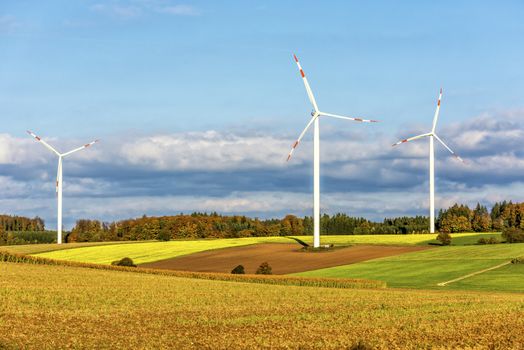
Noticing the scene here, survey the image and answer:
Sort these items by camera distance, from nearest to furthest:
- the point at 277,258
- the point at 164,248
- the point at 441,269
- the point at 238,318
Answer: the point at 238,318 < the point at 441,269 < the point at 277,258 < the point at 164,248

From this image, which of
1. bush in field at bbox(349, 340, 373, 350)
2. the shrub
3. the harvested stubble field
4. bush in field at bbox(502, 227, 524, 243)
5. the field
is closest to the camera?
bush in field at bbox(349, 340, 373, 350)

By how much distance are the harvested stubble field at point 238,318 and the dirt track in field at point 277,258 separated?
40795 millimetres

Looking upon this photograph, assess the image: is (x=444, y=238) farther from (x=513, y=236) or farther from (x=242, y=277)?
(x=242, y=277)

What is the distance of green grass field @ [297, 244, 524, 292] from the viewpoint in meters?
73.8

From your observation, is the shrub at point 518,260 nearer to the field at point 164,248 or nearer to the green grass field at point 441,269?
the green grass field at point 441,269

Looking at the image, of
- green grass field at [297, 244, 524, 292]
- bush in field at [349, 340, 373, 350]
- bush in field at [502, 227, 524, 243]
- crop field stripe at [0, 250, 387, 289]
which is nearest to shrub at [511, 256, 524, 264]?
green grass field at [297, 244, 524, 292]

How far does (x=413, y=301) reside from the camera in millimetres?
48375

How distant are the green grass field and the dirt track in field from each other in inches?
196

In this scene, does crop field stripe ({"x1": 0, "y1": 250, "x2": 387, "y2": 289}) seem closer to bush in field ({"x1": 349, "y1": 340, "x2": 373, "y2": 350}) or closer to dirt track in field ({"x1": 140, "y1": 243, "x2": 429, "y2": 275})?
dirt track in field ({"x1": 140, "y1": 243, "x2": 429, "y2": 275})

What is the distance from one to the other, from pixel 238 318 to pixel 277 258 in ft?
233

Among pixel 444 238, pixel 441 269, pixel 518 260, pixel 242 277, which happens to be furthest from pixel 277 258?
pixel 518 260

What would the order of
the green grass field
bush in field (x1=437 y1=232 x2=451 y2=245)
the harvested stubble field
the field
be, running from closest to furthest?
the harvested stubble field < the green grass field < bush in field (x1=437 y1=232 x2=451 y2=245) < the field

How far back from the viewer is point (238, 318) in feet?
125

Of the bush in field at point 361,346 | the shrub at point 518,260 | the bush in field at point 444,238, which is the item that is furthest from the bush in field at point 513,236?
the bush in field at point 361,346
